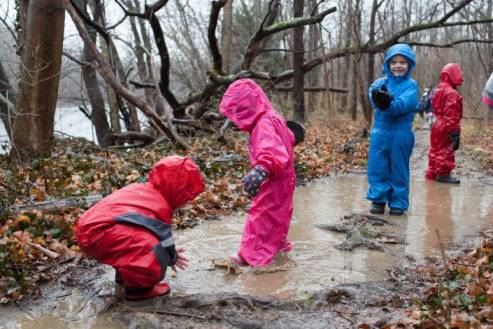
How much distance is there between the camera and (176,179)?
3.68 meters

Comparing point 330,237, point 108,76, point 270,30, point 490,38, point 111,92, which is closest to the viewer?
point 330,237

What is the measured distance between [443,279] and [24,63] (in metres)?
7.02

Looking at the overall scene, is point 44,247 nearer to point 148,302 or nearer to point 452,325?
point 148,302

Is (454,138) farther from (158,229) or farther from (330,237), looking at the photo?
(158,229)

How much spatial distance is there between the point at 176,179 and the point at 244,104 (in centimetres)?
108

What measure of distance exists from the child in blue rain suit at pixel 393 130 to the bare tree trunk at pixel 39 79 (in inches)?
199

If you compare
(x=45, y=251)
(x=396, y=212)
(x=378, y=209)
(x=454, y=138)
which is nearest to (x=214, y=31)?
(x=454, y=138)

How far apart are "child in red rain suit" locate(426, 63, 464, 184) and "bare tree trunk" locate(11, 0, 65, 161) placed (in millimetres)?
6315

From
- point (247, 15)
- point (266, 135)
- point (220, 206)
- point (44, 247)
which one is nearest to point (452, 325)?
point (266, 135)

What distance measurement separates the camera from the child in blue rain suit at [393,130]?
6.13 metres

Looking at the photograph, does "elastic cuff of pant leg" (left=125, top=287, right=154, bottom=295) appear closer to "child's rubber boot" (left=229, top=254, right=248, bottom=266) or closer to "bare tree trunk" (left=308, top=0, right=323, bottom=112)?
"child's rubber boot" (left=229, top=254, right=248, bottom=266)

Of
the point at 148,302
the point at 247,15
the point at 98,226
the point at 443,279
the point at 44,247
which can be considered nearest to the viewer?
the point at 98,226

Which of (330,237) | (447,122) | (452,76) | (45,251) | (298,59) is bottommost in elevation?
(330,237)

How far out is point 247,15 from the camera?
90.0ft
